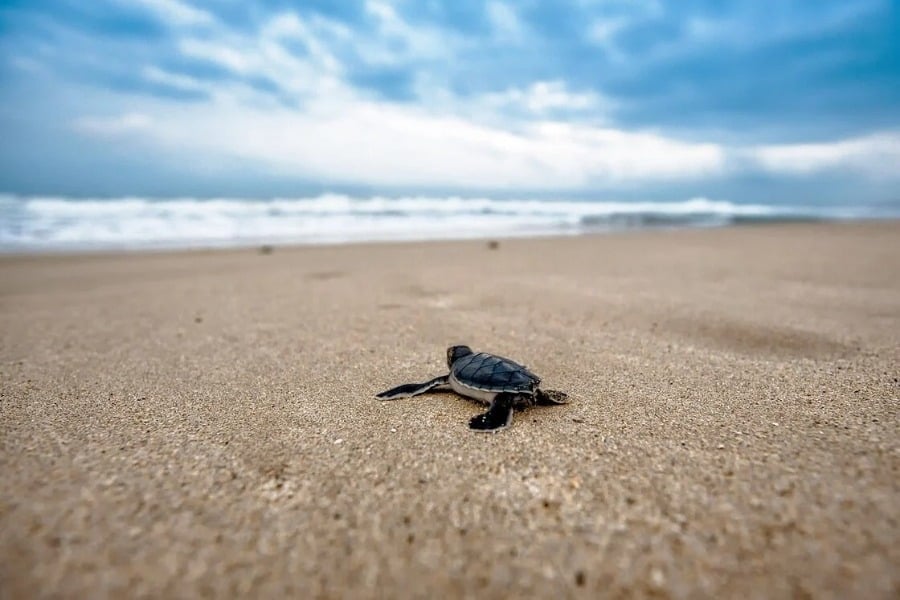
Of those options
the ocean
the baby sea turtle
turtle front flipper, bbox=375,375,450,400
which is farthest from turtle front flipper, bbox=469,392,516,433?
the ocean

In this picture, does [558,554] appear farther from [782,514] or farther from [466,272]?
[466,272]

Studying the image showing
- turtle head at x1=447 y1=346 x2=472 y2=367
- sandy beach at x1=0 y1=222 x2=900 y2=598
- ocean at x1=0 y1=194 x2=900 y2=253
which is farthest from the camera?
ocean at x1=0 y1=194 x2=900 y2=253

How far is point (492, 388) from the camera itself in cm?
231

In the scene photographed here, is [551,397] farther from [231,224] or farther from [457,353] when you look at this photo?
[231,224]

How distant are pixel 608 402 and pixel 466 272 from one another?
501 cm

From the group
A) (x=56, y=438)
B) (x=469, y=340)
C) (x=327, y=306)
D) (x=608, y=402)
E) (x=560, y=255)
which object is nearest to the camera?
(x=56, y=438)

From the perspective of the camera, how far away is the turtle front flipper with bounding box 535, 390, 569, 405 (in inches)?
92.7

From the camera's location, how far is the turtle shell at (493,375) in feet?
7.49

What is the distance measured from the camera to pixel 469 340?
3699 mm

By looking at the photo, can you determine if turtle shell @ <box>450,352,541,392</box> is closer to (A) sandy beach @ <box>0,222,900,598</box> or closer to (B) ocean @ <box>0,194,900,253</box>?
(A) sandy beach @ <box>0,222,900,598</box>

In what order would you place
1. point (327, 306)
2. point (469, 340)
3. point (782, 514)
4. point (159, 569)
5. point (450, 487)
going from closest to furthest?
point (159, 569), point (782, 514), point (450, 487), point (469, 340), point (327, 306)

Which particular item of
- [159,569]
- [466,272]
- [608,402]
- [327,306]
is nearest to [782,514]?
[608,402]

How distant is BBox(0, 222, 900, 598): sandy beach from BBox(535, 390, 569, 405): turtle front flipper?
0.05 metres

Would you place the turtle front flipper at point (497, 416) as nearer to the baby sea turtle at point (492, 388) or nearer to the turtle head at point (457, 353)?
the baby sea turtle at point (492, 388)
